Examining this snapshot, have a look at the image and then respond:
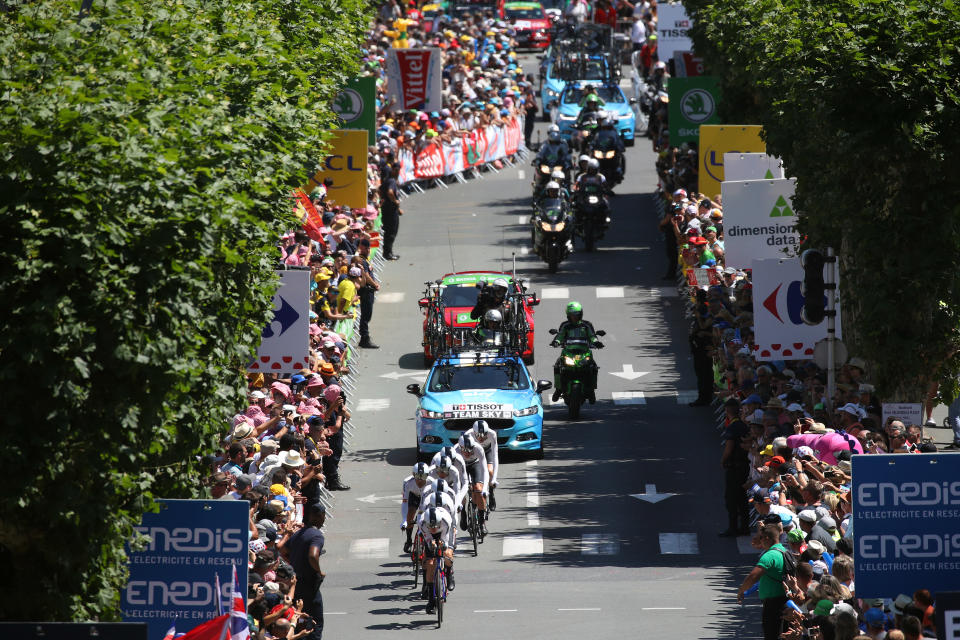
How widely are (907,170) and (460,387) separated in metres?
7.93

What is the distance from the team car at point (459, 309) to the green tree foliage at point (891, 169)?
7.77 m

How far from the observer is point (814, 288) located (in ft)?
63.5

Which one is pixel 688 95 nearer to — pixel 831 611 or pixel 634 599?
pixel 634 599

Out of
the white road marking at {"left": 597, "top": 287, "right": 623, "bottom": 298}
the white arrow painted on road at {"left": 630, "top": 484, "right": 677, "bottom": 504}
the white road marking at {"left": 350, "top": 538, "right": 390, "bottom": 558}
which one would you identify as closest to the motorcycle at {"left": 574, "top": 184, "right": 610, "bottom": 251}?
the white road marking at {"left": 597, "top": 287, "right": 623, "bottom": 298}

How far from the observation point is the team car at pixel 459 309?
1097 inches

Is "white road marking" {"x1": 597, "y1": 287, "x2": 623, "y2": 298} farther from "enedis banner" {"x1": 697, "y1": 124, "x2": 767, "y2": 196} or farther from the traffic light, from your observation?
the traffic light

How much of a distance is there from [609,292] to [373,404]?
822 centimetres

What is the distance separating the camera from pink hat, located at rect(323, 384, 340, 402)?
22266mm

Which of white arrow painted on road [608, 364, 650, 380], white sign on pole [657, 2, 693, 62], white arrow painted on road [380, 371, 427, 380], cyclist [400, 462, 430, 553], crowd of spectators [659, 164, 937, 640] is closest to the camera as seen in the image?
crowd of spectators [659, 164, 937, 640]

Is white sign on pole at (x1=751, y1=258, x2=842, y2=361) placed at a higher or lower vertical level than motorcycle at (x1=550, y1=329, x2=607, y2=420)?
higher

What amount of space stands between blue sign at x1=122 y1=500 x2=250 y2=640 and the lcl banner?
28176 mm

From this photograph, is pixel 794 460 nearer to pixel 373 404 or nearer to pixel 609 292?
pixel 373 404

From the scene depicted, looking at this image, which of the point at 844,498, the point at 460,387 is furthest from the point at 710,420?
the point at 844,498

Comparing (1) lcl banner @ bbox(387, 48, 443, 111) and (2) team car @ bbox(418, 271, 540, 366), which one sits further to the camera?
(1) lcl banner @ bbox(387, 48, 443, 111)
